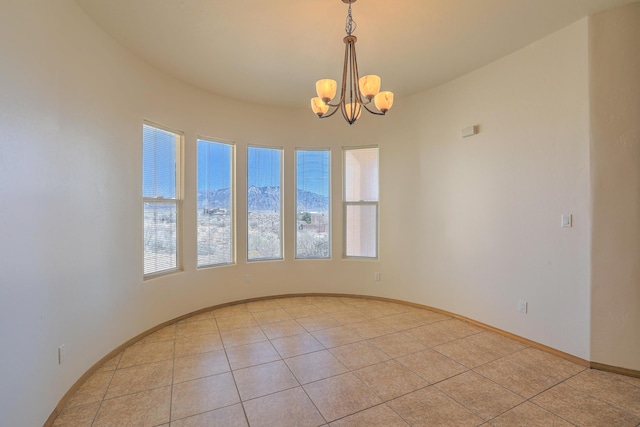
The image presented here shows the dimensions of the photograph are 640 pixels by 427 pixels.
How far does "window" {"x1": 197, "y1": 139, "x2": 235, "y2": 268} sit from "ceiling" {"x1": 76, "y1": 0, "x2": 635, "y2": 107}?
0.97 m

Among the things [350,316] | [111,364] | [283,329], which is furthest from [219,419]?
[350,316]

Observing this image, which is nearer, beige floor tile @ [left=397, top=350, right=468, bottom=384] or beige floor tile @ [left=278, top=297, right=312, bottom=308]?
beige floor tile @ [left=397, top=350, right=468, bottom=384]

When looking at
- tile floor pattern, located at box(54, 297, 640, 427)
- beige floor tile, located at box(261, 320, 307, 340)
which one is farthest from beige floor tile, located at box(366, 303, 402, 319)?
beige floor tile, located at box(261, 320, 307, 340)

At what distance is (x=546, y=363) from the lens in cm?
263

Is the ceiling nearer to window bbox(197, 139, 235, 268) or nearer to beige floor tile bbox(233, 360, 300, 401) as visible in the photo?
window bbox(197, 139, 235, 268)

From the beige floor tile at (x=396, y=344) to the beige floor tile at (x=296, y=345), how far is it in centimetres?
61

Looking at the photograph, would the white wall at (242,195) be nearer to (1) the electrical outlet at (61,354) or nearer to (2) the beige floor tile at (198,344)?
(1) the electrical outlet at (61,354)

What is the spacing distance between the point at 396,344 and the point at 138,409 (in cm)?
228

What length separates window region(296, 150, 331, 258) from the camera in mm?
4730

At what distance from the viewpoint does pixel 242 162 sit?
4.34 metres

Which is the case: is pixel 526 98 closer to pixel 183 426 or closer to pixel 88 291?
pixel 183 426

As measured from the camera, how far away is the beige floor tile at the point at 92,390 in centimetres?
213

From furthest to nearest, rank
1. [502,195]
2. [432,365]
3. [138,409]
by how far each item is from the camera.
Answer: [502,195] → [432,365] → [138,409]

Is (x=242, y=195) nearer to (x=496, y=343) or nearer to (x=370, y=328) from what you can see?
(x=370, y=328)
